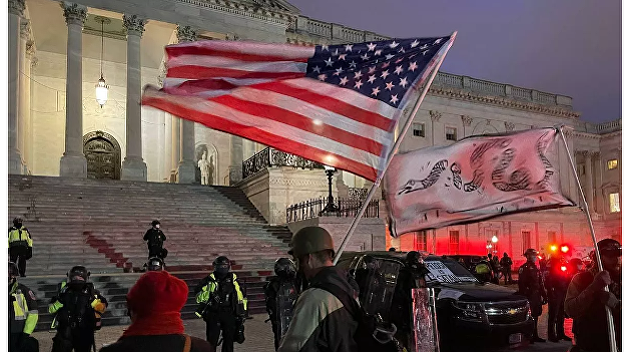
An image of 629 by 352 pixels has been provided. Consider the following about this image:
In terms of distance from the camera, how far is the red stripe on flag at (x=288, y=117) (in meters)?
5.74

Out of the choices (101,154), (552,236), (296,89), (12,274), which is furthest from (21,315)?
(552,236)

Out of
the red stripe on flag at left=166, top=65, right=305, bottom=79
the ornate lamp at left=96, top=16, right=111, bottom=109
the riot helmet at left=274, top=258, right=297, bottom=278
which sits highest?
the ornate lamp at left=96, top=16, right=111, bottom=109

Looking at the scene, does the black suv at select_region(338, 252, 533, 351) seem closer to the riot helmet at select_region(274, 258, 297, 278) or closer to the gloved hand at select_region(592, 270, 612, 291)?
the riot helmet at select_region(274, 258, 297, 278)

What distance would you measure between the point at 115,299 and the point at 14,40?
1625 centimetres

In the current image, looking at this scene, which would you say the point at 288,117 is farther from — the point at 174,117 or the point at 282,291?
the point at 174,117

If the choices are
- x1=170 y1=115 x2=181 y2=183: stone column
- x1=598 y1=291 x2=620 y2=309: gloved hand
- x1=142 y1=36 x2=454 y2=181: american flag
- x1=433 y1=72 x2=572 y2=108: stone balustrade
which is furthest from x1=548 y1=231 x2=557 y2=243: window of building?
x1=598 y1=291 x2=620 y2=309: gloved hand

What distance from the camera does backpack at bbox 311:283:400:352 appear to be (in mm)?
3020

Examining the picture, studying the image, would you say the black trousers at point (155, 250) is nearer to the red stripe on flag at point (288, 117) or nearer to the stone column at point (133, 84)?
the red stripe on flag at point (288, 117)

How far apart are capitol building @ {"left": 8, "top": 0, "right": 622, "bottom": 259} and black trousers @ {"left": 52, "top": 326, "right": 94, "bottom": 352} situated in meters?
12.7

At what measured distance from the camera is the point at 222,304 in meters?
8.26

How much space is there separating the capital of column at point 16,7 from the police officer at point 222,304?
22.9 meters

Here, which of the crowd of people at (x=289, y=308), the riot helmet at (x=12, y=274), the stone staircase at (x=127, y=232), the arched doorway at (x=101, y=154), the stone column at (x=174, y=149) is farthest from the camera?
the arched doorway at (x=101, y=154)

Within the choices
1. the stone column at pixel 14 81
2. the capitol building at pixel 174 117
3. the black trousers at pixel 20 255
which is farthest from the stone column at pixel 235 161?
the black trousers at pixel 20 255

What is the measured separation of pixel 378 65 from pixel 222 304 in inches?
166
